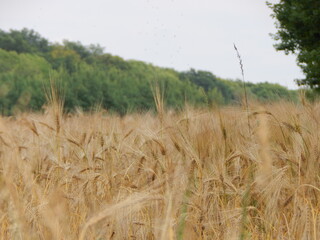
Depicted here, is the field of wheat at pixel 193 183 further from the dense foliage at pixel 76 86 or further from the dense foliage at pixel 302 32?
the dense foliage at pixel 76 86

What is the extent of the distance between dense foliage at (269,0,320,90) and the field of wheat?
8660 millimetres

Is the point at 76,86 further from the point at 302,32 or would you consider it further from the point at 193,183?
the point at 193,183

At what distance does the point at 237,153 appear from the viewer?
2.26m

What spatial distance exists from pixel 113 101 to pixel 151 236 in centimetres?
2977

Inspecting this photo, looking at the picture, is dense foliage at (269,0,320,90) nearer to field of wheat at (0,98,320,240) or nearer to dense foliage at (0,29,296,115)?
dense foliage at (0,29,296,115)

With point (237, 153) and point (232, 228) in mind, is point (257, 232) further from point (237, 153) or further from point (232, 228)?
point (237, 153)

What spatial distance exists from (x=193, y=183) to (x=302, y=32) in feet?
37.1

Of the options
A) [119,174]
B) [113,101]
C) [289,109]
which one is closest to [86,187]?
[119,174]

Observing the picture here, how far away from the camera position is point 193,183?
7.36ft

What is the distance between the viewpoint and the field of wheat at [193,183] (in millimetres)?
1735

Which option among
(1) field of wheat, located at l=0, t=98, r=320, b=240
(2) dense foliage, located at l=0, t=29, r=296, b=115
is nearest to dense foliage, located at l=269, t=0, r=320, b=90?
(2) dense foliage, located at l=0, t=29, r=296, b=115

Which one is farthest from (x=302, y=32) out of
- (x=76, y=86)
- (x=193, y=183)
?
(x=76, y=86)

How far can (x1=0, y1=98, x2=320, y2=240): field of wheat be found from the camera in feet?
5.69

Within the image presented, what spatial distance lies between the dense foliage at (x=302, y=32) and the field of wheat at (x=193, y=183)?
866 cm
